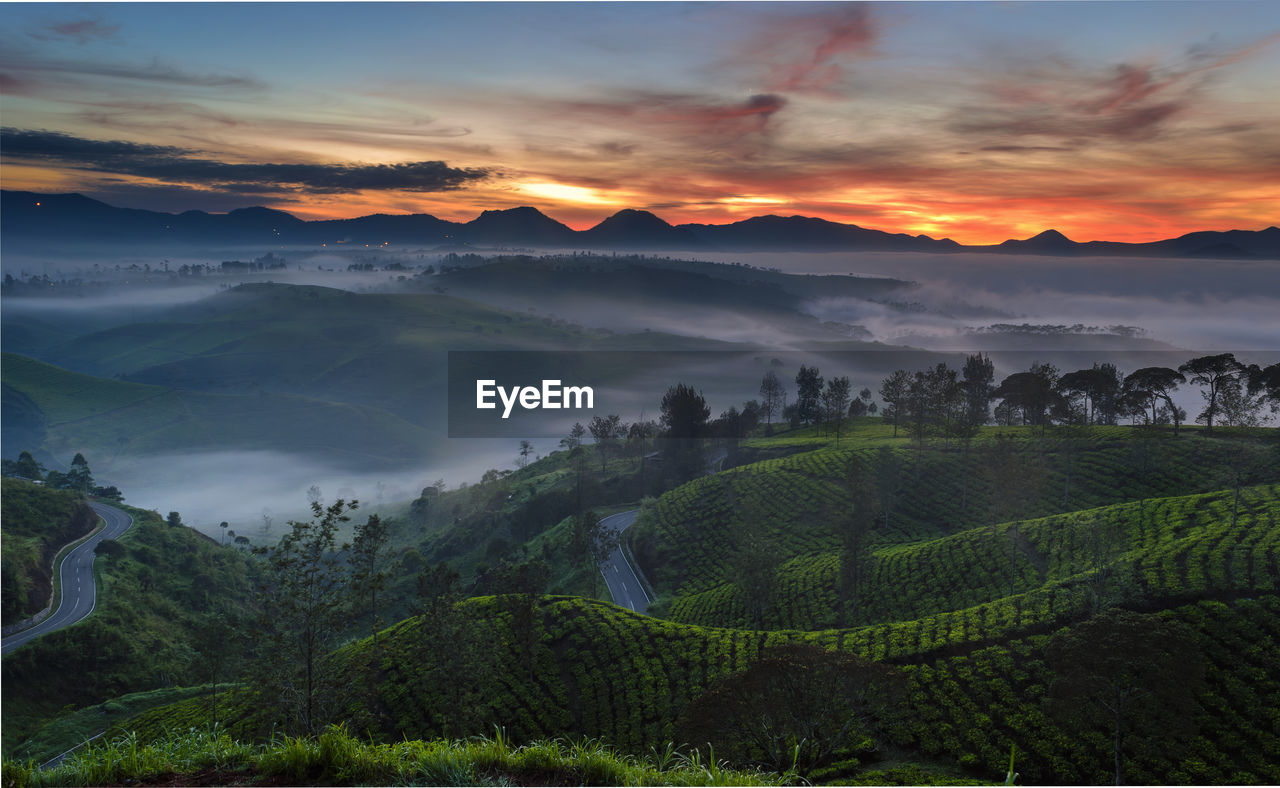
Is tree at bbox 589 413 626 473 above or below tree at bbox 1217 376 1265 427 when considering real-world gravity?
below

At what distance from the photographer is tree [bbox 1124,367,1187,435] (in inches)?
3039

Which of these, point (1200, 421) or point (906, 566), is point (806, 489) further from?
point (1200, 421)

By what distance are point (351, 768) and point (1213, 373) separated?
9383 centimetres

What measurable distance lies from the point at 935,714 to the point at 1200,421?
81200mm

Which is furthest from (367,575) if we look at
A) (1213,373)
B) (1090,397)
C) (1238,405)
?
(1090,397)

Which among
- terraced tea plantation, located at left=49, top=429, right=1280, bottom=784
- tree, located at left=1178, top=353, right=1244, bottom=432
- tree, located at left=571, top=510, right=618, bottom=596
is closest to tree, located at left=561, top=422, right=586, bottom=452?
tree, located at left=571, top=510, right=618, bottom=596

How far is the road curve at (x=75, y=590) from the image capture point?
6862 cm

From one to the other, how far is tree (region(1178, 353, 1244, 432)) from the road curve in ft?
408

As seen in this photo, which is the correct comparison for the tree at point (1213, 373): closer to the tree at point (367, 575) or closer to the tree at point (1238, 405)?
the tree at point (1238, 405)

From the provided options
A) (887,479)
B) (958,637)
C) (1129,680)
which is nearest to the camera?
(1129,680)

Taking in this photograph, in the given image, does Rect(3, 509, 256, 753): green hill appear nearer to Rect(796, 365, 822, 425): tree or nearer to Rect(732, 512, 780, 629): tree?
Rect(732, 512, 780, 629): tree

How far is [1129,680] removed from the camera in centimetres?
2041

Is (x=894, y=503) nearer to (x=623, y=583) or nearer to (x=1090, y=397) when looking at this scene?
(x=623, y=583)

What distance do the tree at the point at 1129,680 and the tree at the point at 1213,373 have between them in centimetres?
6788
